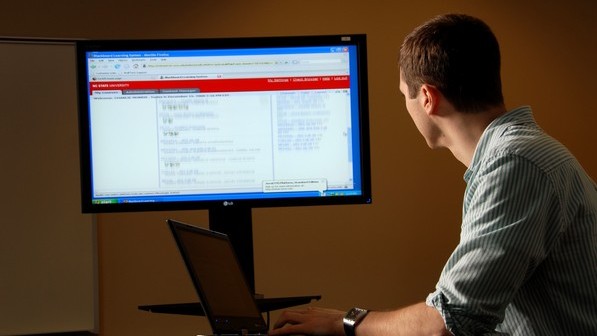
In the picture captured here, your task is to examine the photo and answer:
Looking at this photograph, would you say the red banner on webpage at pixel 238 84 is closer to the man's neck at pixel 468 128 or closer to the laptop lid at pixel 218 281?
the laptop lid at pixel 218 281

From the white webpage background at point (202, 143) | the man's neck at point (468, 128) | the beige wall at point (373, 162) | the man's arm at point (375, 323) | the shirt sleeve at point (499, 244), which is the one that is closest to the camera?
the shirt sleeve at point (499, 244)

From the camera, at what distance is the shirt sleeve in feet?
4.65

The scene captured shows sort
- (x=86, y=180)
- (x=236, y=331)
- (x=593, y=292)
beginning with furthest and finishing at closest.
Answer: (x=86, y=180) → (x=236, y=331) → (x=593, y=292)

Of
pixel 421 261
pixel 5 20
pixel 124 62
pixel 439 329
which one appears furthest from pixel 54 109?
pixel 439 329

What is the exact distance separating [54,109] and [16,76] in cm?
20

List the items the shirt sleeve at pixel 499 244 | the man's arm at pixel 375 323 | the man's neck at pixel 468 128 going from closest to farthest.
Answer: the shirt sleeve at pixel 499 244, the man's arm at pixel 375 323, the man's neck at pixel 468 128

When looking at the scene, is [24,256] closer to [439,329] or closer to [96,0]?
[96,0]

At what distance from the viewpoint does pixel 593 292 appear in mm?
1472

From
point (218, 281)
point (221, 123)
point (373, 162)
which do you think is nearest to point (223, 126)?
point (221, 123)

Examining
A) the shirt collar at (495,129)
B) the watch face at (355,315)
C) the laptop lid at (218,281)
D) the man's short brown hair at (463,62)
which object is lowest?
the watch face at (355,315)

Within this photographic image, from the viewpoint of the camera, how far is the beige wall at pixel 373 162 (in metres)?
3.67

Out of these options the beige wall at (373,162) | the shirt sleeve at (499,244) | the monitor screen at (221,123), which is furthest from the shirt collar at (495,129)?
the beige wall at (373,162)

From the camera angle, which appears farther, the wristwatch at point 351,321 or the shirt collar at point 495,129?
the wristwatch at point 351,321

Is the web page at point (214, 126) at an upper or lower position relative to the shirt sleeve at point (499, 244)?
upper
